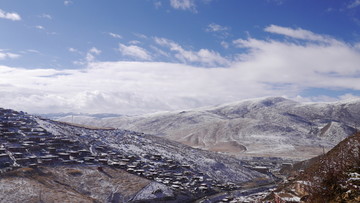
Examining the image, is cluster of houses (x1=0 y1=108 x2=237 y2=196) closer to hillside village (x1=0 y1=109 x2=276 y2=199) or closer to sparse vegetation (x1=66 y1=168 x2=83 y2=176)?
hillside village (x1=0 y1=109 x2=276 y2=199)

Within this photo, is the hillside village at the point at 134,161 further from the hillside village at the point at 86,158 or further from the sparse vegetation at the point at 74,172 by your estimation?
the sparse vegetation at the point at 74,172

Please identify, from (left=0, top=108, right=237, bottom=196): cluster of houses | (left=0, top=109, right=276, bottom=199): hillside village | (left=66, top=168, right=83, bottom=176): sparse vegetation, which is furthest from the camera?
(left=0, top=108, right=237, bottom=196): cluster of houses

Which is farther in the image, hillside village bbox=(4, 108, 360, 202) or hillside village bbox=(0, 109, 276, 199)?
hillside village bbox=(0, 109, 276, 199)

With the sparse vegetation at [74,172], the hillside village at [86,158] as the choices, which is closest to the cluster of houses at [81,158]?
the hillside village at [86,158]

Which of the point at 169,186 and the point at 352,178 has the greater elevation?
the point at 352,178

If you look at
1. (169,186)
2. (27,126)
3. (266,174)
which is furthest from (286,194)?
(27,126)

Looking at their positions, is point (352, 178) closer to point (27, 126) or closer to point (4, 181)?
point (4, 181)

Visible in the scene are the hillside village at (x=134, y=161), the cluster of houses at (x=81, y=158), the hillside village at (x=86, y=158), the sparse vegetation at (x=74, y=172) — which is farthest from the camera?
the cluster of houses at (x=81, y=158)

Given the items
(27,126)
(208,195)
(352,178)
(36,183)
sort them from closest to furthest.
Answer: (352,178)
(36,183)
(208,195)
(27,126)

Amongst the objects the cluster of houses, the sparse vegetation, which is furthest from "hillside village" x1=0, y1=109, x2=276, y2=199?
the sparse vegetation
